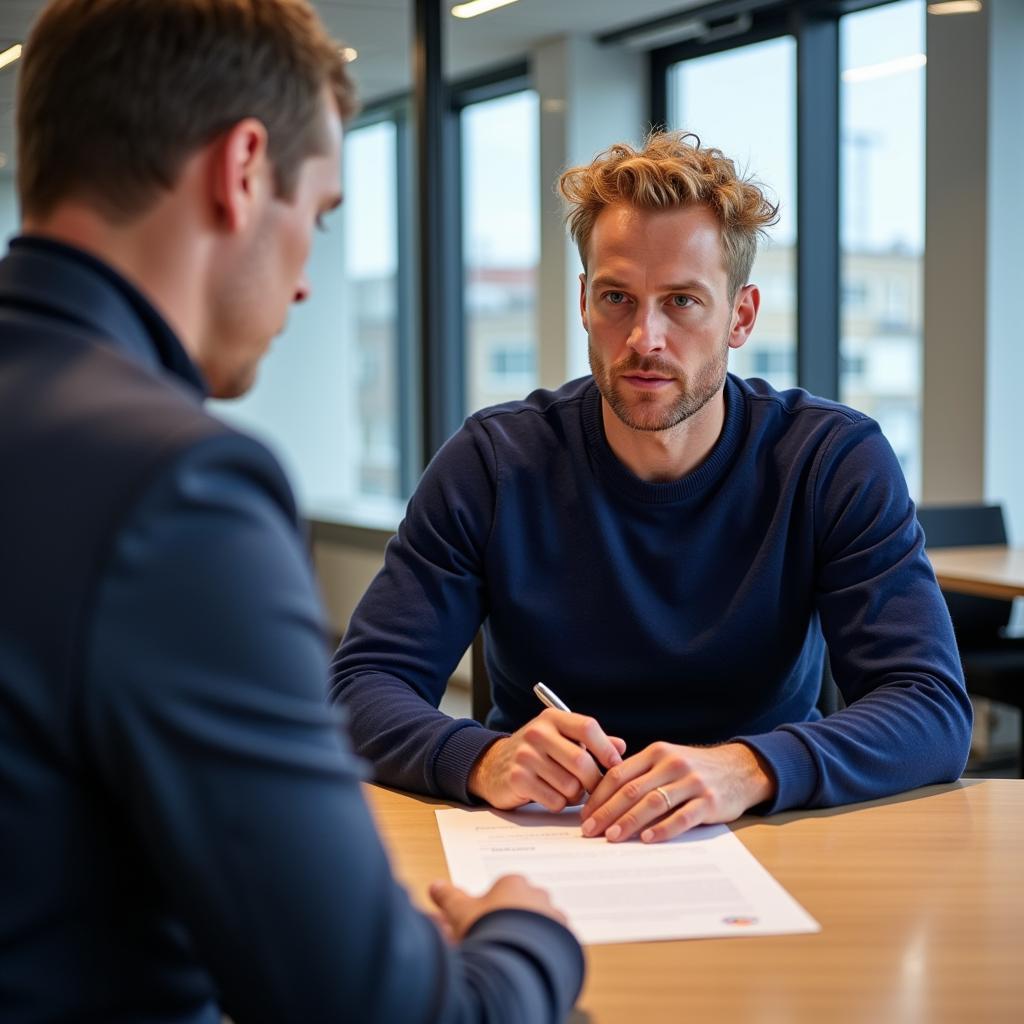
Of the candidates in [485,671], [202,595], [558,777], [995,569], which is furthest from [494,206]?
[202,595]

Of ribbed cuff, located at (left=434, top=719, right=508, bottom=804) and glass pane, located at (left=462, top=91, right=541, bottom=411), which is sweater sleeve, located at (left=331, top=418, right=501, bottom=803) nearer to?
ribbed cuff, located at (left=434, top=719, right=508, bottom=804)

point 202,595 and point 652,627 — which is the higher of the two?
point 202,595

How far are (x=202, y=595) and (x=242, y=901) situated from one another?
0.14 meters

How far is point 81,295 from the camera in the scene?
28.7 inches

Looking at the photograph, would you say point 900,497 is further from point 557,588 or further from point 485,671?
point 485,671

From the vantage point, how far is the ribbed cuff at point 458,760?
1372 mm

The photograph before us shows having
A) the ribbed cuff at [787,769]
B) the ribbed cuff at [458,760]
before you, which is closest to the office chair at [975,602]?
the ribbed cuff at [787,769]

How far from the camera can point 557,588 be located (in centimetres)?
172

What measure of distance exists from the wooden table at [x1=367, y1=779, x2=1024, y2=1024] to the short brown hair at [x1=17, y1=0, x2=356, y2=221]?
0.55 m

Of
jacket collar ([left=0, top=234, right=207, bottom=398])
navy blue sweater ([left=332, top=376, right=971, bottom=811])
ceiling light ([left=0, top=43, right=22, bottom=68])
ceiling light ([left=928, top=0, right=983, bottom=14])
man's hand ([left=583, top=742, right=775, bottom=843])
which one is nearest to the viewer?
jacket collar ([left=0, top=234, right=207, bottom=398])

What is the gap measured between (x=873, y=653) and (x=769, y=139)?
4115 millimetres

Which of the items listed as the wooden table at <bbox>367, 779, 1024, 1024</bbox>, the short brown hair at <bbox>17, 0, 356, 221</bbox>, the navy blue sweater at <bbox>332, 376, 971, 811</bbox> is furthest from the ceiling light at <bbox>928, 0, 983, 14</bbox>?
the short brown hair at <bbox>17, 0, 356, 221</bbox>

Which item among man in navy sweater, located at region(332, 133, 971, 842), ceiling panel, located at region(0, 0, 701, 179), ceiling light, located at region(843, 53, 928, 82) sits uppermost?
ceiling panel, located at region(0, 0, 701, 179)

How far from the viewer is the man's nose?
1706mm
